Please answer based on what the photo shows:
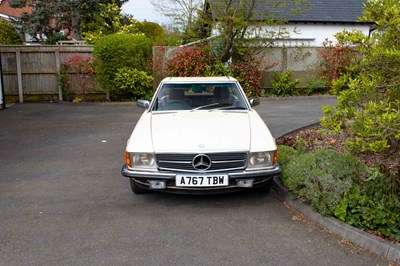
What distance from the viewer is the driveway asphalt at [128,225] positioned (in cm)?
325

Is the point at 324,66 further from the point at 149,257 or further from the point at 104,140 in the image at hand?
the point at 149,257

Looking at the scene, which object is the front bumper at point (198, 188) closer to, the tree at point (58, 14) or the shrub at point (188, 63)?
the shrub at point (188, 63)

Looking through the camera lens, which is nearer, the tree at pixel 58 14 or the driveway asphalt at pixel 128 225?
the driveway asphalt at pixel 128 225

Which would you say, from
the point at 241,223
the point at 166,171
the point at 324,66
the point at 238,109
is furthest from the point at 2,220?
the point at 324,66

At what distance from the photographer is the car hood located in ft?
13.5

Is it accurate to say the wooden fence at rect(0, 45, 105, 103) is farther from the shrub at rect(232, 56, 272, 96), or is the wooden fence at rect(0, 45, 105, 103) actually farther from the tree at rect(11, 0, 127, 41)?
the tree at rect(11, 0, 127, 41)

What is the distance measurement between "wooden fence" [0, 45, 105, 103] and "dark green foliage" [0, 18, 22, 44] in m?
7.01

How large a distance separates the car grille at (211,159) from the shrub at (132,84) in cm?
883

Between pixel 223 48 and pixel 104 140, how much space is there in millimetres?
6647

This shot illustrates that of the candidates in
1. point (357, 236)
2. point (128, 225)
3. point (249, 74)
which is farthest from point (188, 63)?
point (357, 236)

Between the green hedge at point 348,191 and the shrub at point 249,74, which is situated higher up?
the shrub at point 249,74

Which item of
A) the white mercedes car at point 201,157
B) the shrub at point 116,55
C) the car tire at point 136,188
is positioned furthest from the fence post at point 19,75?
the car tire at point 136,188

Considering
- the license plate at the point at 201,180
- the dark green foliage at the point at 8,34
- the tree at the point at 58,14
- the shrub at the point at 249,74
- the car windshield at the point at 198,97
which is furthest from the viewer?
the tree at the point at 58,14

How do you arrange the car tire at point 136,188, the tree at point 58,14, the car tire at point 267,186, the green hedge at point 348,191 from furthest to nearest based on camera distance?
the tree at point 58,14 < the car tire at point 136,188 < the car tire at point 267,186 < the green hedge at point 348,191
